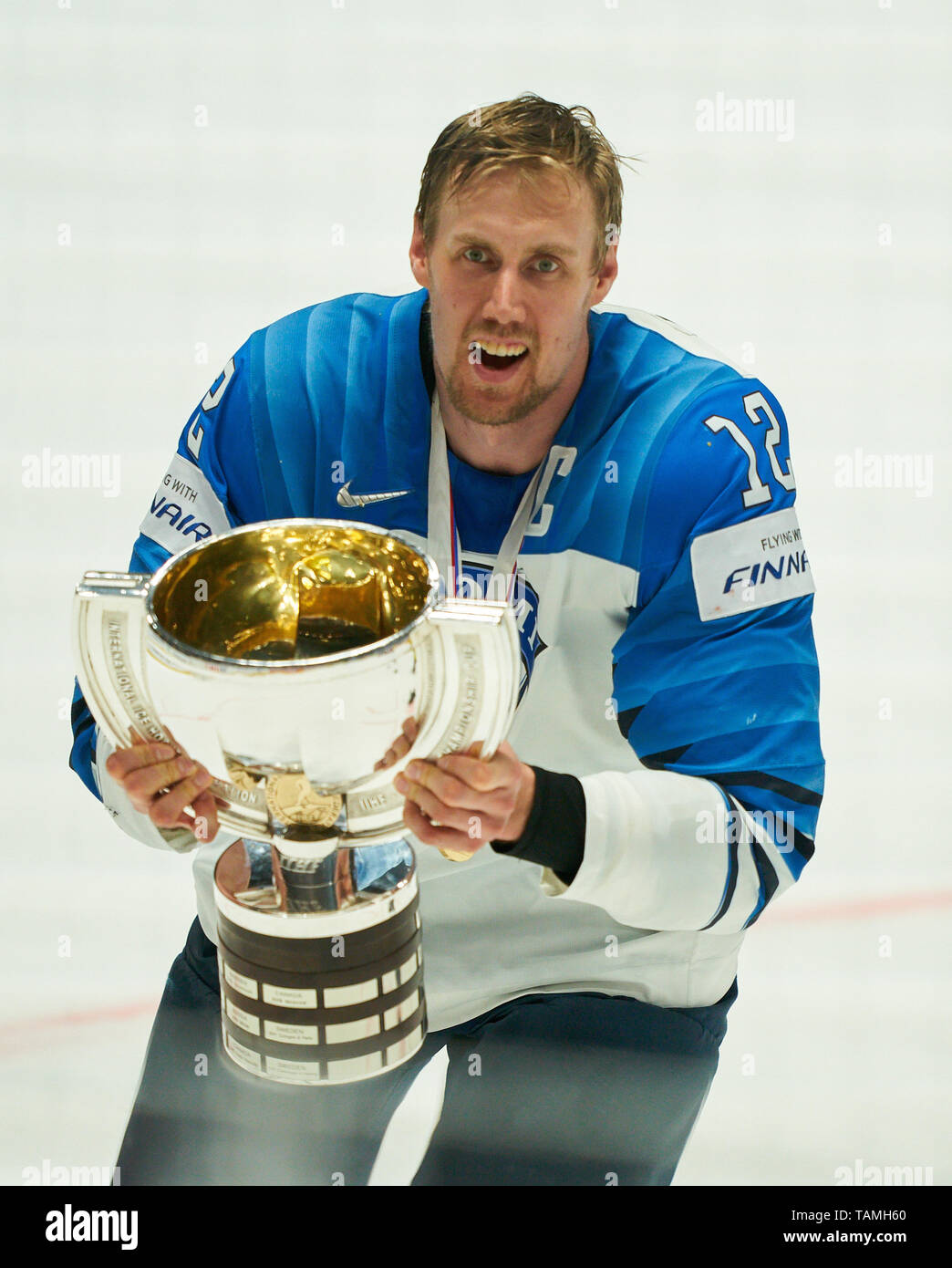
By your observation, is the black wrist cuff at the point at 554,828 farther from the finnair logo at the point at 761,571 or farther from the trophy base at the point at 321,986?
the finnair logo at the point at 761,571

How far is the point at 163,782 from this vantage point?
1.84 meters

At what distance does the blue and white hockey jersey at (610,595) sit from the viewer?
6.97 feet

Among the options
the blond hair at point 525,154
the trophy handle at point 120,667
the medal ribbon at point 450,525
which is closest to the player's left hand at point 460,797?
the trophy handle at point 120,667

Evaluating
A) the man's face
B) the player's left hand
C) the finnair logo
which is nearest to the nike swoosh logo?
the man's face

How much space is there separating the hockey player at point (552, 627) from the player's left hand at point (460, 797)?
19 centimetres

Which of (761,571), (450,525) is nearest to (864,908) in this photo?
(761,571)

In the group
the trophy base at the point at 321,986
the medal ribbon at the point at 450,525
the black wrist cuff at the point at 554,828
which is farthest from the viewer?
the medal ribbon at the point at 450,525

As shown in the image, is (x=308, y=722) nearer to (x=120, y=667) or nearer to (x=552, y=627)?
(x=120, y=667)

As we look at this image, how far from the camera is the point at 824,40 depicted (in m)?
3.21

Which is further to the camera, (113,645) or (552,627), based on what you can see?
(552,627)

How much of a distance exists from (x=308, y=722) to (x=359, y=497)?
669mm

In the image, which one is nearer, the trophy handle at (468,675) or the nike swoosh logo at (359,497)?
the trophy handle at (468,675)

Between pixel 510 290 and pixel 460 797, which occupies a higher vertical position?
pixel 510 290
